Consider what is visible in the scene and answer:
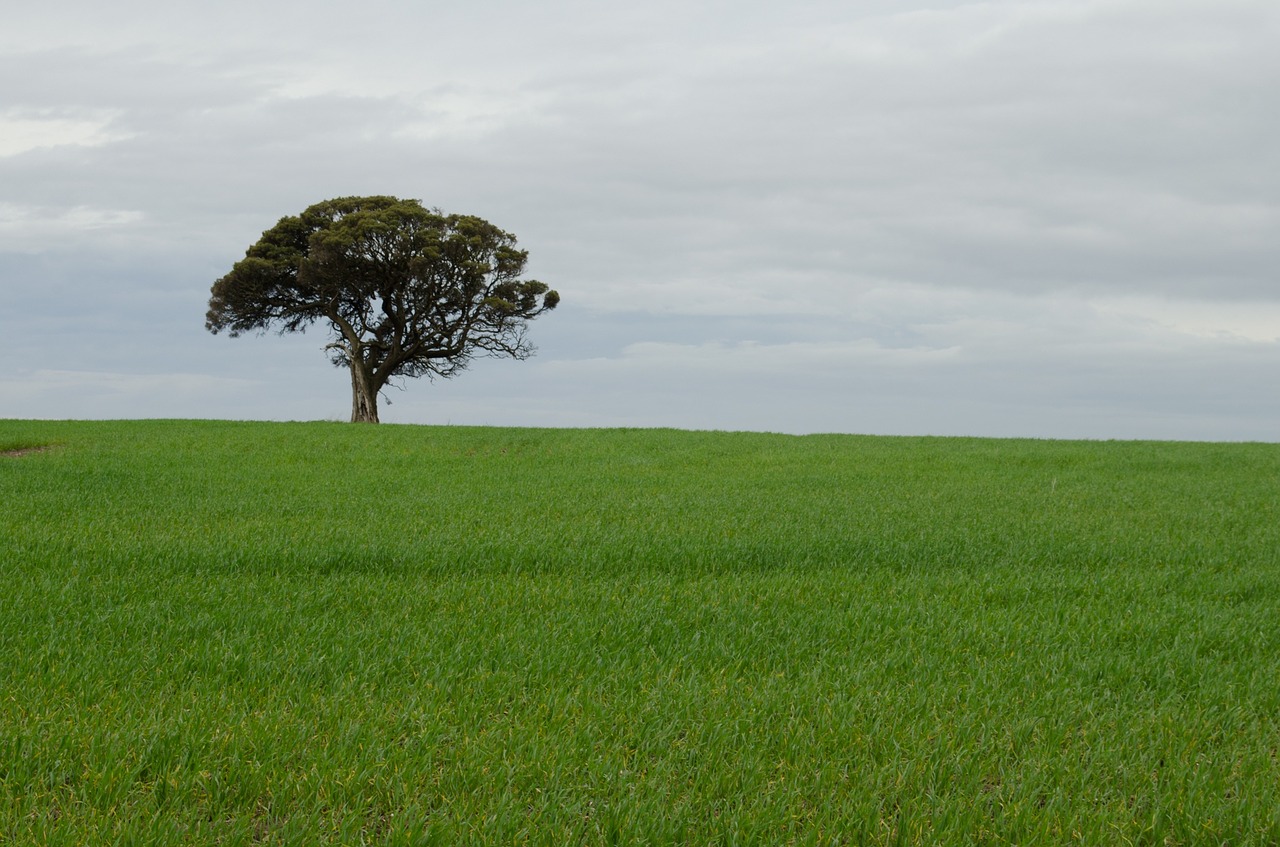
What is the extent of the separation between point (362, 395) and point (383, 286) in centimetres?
455

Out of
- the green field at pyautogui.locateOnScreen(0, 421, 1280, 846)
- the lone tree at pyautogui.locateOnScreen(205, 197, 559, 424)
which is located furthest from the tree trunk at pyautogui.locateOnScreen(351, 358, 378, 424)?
the green field at pyautogui.locateOnScreen(0, 421, 1280, 846)

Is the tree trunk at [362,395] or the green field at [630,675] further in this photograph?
the tree trunk at [362,395]

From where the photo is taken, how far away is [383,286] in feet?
123

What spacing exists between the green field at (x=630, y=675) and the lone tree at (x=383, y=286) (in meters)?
23.6

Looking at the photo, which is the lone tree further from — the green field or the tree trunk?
the green field

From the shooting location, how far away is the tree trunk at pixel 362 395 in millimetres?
37719

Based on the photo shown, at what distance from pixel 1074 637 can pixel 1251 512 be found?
10071 mm

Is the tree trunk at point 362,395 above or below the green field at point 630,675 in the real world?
above

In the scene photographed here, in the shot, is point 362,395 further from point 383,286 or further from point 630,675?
point 630,675

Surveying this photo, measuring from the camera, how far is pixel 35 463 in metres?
19.4

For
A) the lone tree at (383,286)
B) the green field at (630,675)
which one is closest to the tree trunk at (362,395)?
the lone tree at (383,286)

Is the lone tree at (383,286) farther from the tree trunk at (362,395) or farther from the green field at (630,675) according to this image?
the green field at (630,675)

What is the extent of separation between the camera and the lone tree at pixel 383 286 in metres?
36.0

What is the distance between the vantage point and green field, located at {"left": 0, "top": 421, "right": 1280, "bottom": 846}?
418 cm
